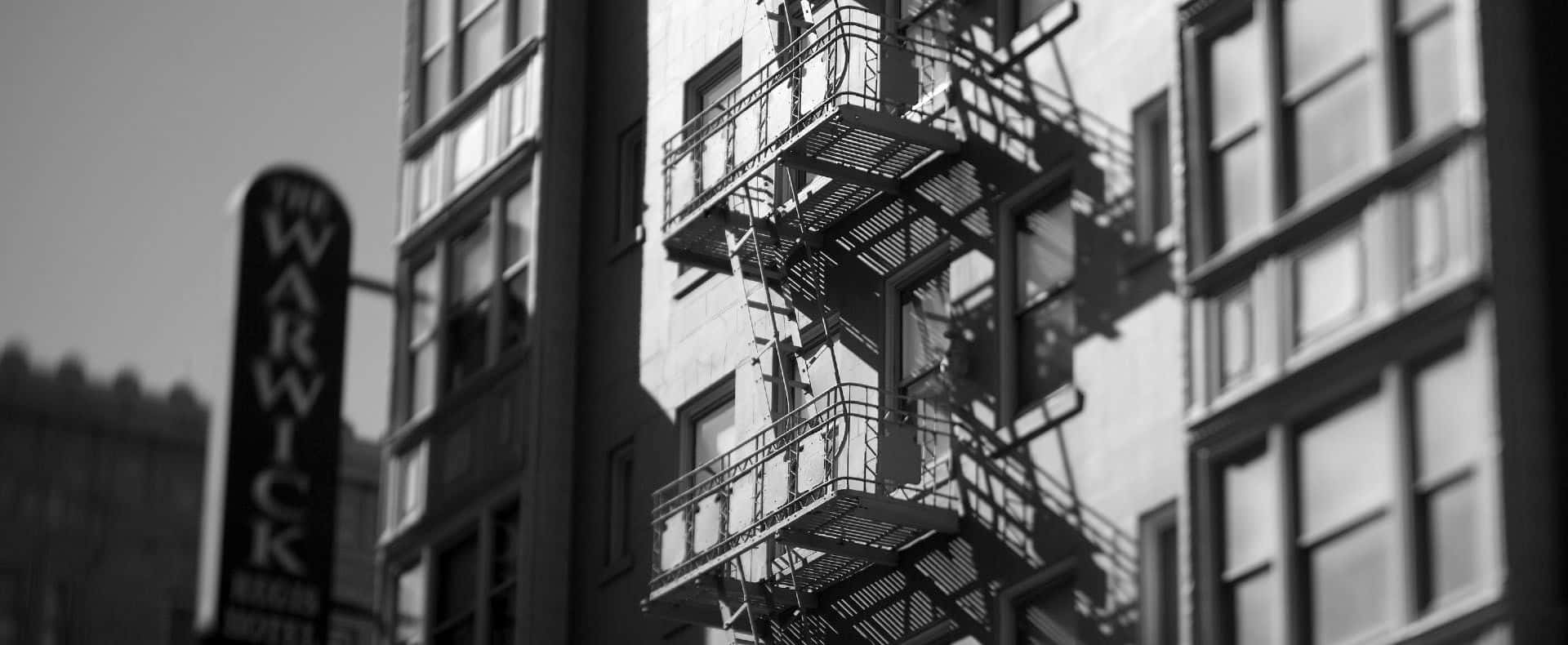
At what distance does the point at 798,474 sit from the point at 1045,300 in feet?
10.7

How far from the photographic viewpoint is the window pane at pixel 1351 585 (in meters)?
19.5

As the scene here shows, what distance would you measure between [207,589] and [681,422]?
6301 millimetres

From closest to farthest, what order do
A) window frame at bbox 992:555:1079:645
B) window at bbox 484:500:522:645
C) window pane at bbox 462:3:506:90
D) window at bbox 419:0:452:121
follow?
window frame at bbox 992:555:1079:645 → window at bbox 484:500:522:645 → window pane at bbox 462:3:506:90 → window at bbox 419:0:452:121

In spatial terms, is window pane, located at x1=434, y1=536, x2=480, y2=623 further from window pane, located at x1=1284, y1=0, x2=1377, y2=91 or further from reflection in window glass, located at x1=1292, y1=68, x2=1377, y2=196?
reflection in window glass, located at x1=1292, y1=68, x2=1377, y2=196

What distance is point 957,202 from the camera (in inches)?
1093

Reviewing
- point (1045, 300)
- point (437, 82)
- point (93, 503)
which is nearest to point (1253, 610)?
point (1045, 300)

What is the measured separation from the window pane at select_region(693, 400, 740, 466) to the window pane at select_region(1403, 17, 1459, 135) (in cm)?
1219

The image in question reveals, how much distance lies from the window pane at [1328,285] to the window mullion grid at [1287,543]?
830mm

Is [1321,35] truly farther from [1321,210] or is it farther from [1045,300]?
[1045,300]

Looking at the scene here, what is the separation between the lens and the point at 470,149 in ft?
123

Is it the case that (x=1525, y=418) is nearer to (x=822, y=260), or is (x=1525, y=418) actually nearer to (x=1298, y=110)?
(x=1298, y=110)

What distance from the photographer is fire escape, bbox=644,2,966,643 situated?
88.4ft

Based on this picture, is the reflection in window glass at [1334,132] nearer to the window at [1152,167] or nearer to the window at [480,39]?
the window at [1152,167]

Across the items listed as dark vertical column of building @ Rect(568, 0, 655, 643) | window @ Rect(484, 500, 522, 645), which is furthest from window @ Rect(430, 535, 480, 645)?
dark vertical column of building @ Rect(568, 0, 655, 643)
